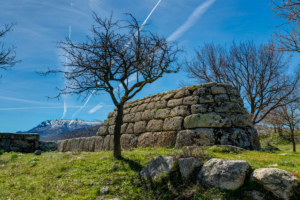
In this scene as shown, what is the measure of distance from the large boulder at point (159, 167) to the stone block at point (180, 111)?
2907 millimetres

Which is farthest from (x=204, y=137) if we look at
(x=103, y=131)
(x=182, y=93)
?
(x=103, y=131)

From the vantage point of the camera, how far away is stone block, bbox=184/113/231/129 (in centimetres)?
741

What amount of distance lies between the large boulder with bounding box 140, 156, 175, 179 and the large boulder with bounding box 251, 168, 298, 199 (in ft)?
6.66

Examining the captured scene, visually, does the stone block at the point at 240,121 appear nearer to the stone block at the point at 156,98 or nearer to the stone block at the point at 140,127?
the stone block at the point at 156,98

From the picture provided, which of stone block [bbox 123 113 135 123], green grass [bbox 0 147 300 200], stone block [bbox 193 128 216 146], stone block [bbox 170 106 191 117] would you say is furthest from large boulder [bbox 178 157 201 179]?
stone block [bbox 123 113 135 123]

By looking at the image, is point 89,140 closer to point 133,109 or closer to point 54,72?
A: point 133,109

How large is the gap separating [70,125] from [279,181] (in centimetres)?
9987

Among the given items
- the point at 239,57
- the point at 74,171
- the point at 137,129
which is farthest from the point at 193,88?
the point at 239,57

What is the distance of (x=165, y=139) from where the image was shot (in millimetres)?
8164

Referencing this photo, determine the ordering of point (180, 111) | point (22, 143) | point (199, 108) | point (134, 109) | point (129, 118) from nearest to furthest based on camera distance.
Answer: point (199, 108) → point (180, 111) → point (129, 118) → point (134, 109) → point (22, 143)

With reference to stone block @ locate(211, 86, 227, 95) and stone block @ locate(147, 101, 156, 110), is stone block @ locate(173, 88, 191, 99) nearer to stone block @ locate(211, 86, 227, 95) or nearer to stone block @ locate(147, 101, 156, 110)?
stone block @ locate(211, 86, 227, 95)

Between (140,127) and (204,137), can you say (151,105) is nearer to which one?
(140,127)

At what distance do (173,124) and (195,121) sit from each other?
94cm

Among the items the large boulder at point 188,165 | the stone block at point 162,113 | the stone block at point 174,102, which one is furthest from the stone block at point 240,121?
the large boulder at point 188,165
